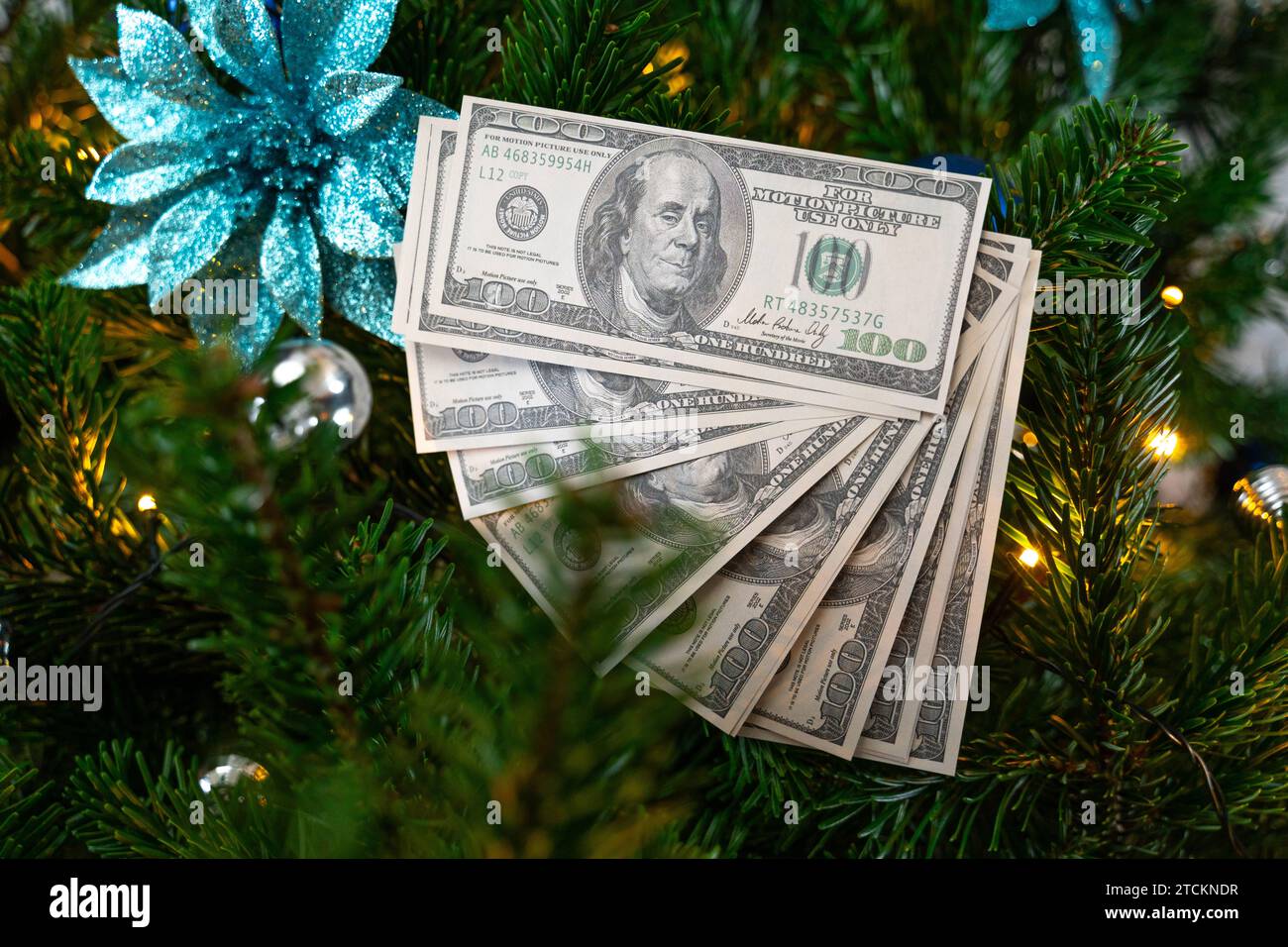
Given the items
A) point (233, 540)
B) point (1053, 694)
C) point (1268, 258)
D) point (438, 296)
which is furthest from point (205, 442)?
→ point (1268, 258)

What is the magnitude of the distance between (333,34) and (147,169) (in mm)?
125

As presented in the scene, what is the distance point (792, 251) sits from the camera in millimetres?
461

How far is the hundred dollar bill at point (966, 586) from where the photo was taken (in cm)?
39

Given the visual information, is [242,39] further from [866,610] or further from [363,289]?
[866,610]

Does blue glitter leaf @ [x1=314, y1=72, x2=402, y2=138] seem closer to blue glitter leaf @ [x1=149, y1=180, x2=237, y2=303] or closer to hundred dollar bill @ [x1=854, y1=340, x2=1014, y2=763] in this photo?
blue glitter leaf @ [x1=149, y1=180, x2=237, y2=303]

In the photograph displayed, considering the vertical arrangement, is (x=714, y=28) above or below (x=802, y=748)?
above

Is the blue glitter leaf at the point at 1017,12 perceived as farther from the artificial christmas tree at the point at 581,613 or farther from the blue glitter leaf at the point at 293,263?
the blue glitter leaf at the point at 293,263

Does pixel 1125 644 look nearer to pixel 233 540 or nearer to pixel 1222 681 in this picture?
pixel 1222 681

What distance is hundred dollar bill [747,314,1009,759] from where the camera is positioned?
0.41 m

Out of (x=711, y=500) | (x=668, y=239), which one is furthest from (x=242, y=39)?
(x=711, y=500)

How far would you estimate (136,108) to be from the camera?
438 millimetres

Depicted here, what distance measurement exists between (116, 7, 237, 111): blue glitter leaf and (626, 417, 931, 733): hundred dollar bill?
38cm

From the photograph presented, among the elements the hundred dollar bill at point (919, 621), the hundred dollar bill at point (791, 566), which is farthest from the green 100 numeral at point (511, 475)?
the hundred dollar bill at point (919, 621)
